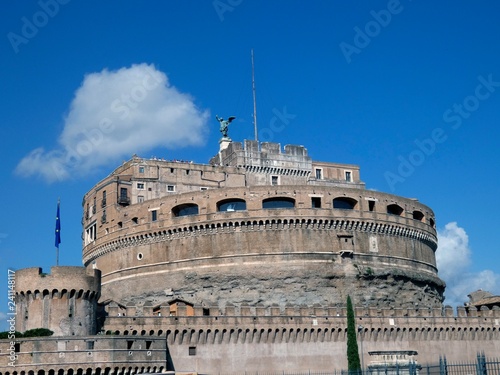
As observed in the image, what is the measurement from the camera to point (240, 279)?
194 feet

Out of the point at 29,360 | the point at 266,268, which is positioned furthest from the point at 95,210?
the point at 29,360

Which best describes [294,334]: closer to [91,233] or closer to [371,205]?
[371,205]

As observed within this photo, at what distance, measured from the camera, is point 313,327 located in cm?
5147

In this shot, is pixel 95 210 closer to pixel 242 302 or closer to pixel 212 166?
pixel 212 166

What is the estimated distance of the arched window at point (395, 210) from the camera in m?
65.8

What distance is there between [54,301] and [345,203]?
29.2 meters

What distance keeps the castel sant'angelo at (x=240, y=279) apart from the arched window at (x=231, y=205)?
0.28 ft

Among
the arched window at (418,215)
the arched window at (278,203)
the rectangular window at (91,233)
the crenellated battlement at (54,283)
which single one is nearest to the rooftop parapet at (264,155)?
the arched window at (278,203)

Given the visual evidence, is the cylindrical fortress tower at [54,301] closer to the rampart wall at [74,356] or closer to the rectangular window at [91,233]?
the rampart wall at [74,356]

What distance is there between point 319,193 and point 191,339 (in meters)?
19.7

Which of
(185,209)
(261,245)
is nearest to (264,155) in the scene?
(185,209)

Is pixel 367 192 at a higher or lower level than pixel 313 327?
higher

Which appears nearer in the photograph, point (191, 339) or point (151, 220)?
point (191, 339)

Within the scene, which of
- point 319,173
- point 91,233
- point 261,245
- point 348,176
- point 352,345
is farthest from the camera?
point 348,176
